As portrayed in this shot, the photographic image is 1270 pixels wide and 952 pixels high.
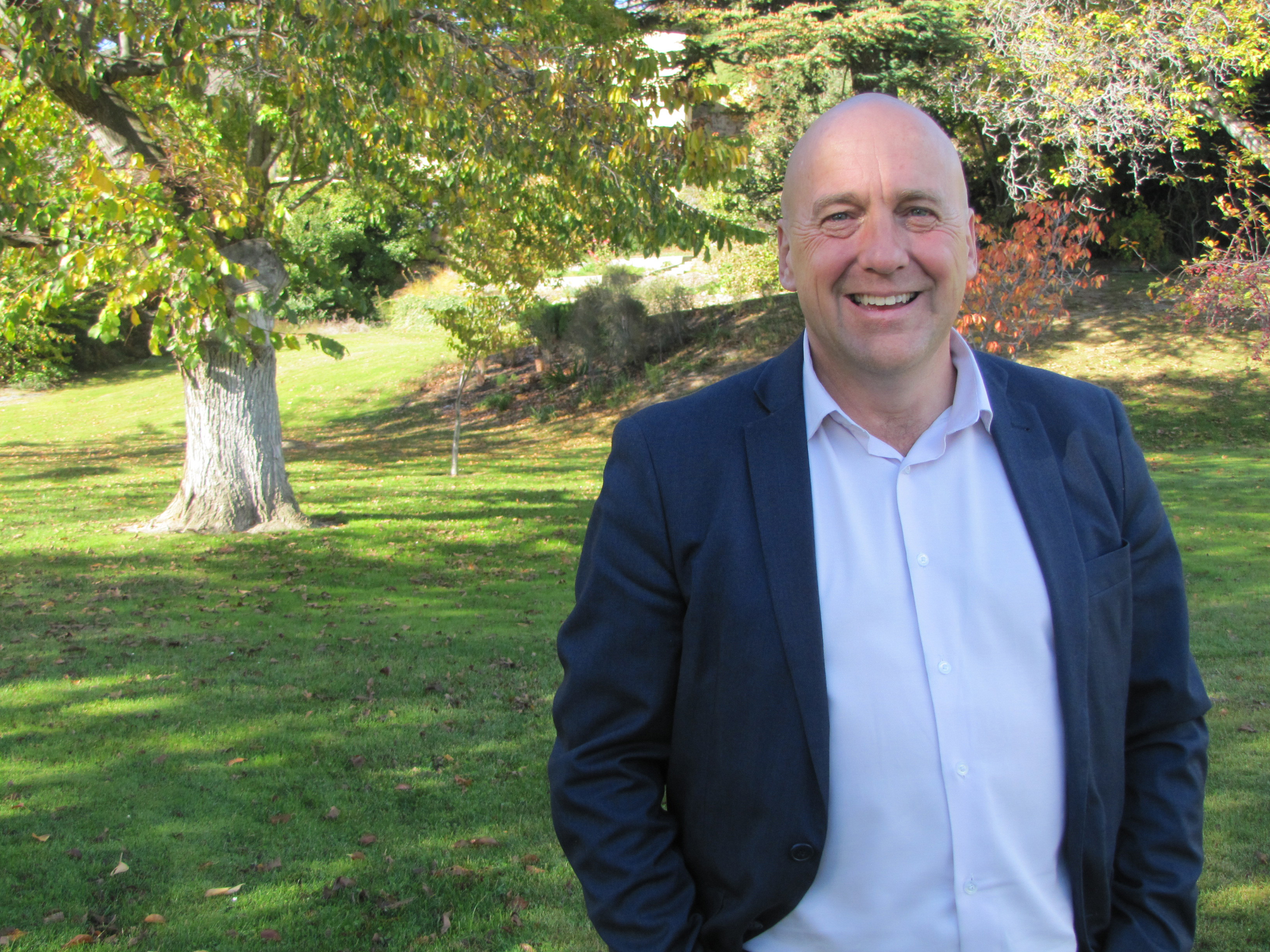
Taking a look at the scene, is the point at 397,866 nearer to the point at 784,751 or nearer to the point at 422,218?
the point at 784,751

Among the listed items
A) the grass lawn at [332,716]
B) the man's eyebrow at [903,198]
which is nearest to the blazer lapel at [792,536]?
the man's eyebrow at [903,198]

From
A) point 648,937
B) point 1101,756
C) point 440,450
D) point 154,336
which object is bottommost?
point 440,450

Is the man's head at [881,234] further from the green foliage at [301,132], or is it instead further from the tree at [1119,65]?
the tree at [1119,65]

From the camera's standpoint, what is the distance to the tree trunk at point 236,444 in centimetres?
1284

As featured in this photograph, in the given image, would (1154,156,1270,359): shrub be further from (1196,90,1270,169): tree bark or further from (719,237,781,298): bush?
(719,237,781,298): bush

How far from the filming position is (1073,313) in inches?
1094

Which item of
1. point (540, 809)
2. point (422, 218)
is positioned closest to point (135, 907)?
point (540, 809)

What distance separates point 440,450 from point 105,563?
14.4m

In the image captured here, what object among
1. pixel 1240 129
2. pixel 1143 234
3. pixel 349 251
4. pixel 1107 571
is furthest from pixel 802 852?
pixel 349 251

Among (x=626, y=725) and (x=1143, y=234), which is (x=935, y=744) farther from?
(x=1143, y=234)

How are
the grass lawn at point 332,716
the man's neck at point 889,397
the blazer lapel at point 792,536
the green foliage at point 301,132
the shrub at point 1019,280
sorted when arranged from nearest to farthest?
the blazer lapel at point 792,536, the man's neck at point 889,397, the grass lawn at point 332,716, the green foliage at point 301,132, the shrub at point 1019,280

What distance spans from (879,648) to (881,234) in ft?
2.41

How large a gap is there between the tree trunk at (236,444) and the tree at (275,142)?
44mm

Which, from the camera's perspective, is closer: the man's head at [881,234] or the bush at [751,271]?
the man's head at [881,234]
